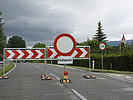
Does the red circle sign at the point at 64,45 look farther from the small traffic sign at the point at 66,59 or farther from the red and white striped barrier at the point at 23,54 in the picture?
the red and white striped barrier at the point at 23,54

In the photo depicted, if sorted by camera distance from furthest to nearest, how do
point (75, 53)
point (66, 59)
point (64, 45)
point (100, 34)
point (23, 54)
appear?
1. point (100, 34)
2. point (23, 54)
3. point (75, 53)
4. point (66, 59)
5. point (64, 45)

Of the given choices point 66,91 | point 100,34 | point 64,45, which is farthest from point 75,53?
point 100,34

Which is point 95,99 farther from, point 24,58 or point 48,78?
point 24,58

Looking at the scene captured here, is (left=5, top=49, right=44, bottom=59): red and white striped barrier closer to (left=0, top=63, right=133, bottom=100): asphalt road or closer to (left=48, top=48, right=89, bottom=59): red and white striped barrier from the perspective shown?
(left=48, top=48, right=89, bottom=59): red and white striped barrier

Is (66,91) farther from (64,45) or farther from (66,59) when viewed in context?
(64,45)

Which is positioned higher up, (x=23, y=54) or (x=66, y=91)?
(x=23, y=54)

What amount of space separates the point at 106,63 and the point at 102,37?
5388 cm

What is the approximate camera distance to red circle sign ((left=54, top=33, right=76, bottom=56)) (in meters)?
7.78

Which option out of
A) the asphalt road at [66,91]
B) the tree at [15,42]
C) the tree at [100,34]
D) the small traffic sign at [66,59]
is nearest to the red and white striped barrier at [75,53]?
the asphalt road at [66,91]

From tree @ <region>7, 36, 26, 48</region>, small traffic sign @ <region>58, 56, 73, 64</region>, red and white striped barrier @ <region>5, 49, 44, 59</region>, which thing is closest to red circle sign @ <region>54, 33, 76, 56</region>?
small traffic sign @ <region>58, 56, 73, 64</region>

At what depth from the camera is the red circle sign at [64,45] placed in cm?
778

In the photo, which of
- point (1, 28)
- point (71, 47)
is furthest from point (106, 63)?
point (1, 28)

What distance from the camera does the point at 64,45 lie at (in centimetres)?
795

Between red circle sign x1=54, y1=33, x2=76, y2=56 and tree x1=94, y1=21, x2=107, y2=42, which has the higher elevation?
tree x1=94, y1=21, x2=107, y2=42
